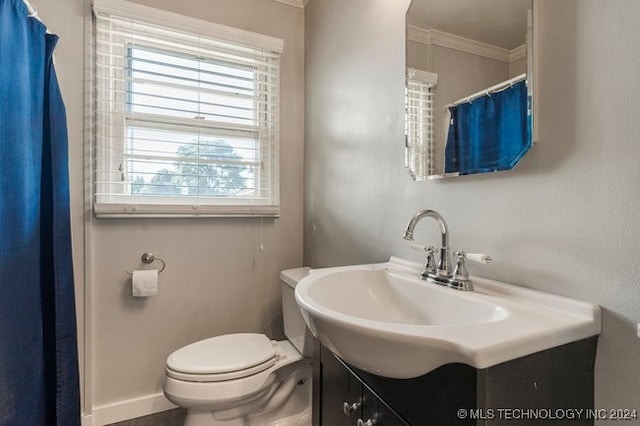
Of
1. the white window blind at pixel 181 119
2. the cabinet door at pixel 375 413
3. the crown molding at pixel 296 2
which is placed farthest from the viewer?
the crown molding at pixel 296 2

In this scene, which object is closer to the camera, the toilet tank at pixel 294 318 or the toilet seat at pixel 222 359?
the toilet seat at pixel 222 359

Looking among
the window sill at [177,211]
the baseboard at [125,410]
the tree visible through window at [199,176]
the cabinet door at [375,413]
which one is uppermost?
the tree visible through window at [199,176]

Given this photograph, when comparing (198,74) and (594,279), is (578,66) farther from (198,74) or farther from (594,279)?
(198,74)

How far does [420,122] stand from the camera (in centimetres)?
116

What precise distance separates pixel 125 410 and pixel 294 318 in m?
0.98

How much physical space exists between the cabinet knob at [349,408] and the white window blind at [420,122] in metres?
0.74

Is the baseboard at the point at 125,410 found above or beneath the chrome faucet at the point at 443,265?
beneath

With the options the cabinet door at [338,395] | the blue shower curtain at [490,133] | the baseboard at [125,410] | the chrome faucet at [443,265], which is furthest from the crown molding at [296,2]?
the baseboard at [125,410]

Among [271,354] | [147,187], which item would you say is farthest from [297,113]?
[271,354]

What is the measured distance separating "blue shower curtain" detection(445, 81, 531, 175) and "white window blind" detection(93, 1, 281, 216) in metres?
1.14

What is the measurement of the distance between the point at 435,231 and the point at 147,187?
4.65 feet

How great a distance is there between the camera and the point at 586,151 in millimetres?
704

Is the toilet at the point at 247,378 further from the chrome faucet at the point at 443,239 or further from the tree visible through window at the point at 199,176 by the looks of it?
the chrome faucet at the point at 443,239

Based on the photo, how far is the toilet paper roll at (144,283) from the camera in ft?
5.22
